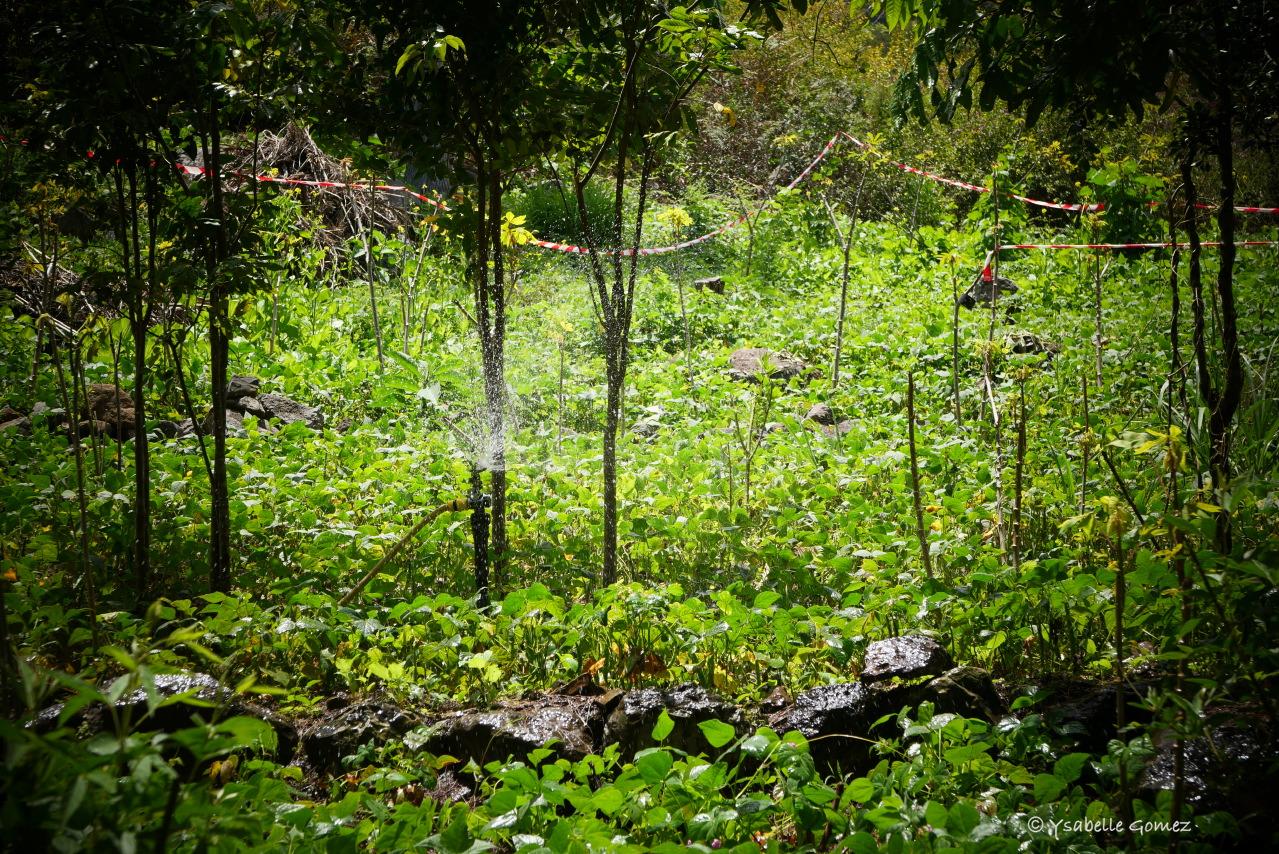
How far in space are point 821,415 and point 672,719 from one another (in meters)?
3.13

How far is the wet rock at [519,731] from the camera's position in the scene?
6.99ft

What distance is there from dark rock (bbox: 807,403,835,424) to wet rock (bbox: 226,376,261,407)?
3.33m

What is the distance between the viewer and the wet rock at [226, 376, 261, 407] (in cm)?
504

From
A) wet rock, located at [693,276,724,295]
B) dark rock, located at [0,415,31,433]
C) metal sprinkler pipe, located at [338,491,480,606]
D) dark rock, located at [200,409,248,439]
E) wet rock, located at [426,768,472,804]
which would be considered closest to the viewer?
wet rock, located at [426,768,472,804]

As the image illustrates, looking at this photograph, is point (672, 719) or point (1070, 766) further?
point (672, 719)

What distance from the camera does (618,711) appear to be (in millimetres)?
2246

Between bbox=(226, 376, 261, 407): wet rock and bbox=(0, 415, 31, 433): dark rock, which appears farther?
bbox=(226, 376, 261, 407): wet rock

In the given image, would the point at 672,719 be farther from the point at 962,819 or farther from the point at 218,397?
the point at 218,397

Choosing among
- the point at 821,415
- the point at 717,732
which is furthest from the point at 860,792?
the point at 821,415

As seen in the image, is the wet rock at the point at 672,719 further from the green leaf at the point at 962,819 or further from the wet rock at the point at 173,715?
the wet rock at the point at 173,715

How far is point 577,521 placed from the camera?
148 inches

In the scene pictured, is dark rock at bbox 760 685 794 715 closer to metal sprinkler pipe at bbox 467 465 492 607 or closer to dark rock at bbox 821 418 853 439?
metal sprinkler pipe at bbox 467 465 492 607

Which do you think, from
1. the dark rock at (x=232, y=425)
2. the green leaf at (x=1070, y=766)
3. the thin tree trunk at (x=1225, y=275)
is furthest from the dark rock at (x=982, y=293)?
the green leaf at (x=1070, y=766)

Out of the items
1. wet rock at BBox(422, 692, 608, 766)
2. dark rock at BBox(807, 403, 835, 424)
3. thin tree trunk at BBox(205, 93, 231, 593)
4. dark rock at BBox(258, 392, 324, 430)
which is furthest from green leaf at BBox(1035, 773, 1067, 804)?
dark rock at BBox(258, 392, 324, 430)
